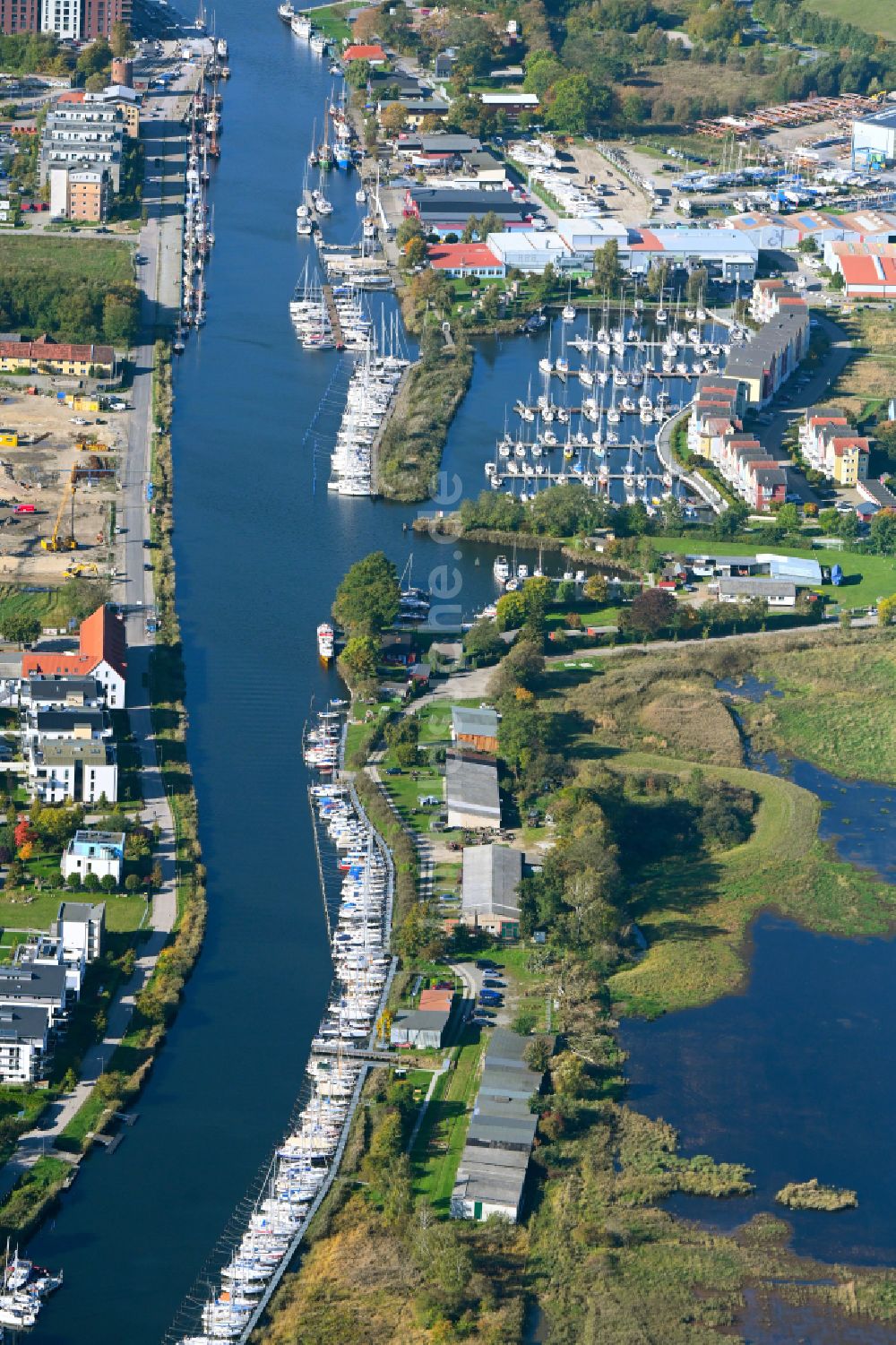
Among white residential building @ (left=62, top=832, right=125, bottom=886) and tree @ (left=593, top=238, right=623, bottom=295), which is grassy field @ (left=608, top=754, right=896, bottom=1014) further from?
tree @ (left=593, top=238, right=623, bottom=295)

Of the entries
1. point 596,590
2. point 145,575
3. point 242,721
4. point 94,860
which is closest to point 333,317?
point 145,575

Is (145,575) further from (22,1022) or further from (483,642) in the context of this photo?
(22,1022)

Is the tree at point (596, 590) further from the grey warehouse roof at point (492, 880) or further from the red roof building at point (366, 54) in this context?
the red roof building at point (366, 54)

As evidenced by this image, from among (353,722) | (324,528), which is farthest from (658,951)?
(324,528)

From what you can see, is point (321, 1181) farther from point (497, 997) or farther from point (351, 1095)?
point (497, 997)

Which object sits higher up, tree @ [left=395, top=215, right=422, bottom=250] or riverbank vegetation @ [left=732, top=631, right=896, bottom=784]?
tree @ [left=395, top=215, right=422, bottom=250]

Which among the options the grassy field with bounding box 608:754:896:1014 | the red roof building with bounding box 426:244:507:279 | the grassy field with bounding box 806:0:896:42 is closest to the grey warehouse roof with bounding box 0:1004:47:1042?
the grassy field with bounding box 608:754:896:1014

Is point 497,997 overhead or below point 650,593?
below
